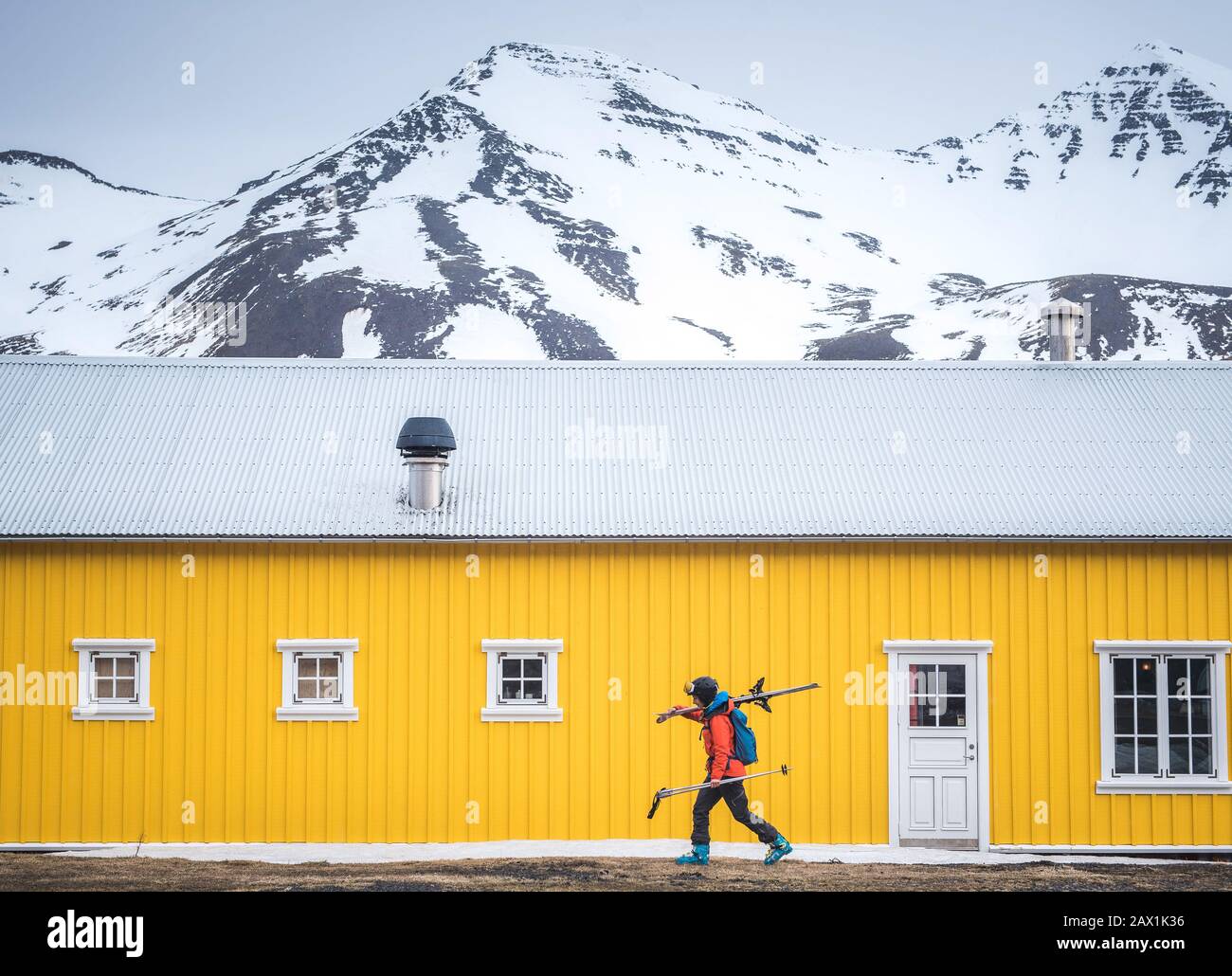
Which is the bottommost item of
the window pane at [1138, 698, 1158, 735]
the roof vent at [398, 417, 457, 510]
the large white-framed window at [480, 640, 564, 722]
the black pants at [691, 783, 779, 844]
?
the black pants at [691, 783, 779, 844]

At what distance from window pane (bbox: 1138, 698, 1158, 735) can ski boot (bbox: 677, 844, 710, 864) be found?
5.05m

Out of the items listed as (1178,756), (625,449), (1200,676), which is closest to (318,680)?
(625,449)

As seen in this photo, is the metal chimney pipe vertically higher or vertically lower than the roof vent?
higher

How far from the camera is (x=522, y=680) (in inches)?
492

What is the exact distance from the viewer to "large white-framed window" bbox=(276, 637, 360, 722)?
12367 millimetres

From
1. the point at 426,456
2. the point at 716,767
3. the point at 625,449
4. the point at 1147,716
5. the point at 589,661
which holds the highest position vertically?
the point at 625,449

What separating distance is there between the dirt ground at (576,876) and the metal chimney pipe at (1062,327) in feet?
23.9

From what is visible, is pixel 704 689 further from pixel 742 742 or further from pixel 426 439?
pixel 426 439

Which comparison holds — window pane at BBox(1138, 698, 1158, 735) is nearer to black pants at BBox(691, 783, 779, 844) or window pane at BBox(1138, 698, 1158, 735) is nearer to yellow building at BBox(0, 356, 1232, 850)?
yellow building at BBox(0, 356, 1232, 850)

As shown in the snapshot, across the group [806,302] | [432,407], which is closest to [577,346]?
[806,302]

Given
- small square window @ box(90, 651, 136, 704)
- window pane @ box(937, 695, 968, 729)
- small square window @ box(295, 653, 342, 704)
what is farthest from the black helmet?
small square window @ box(90, 651, 136, 704)

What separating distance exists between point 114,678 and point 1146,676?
11.0 metres
